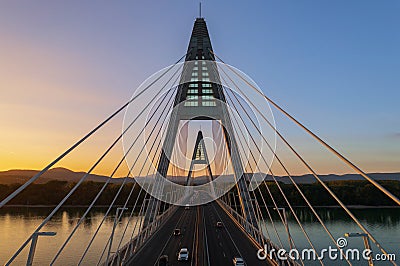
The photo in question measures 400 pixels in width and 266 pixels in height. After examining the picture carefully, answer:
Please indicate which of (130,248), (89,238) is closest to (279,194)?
(89,238)

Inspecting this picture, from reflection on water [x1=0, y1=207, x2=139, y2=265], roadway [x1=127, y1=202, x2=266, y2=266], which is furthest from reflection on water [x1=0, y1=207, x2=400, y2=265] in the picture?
roadway [x1=127, y1=202, x2=266, y2=266]

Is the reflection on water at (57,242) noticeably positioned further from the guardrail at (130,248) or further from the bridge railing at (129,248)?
the bridge railing at (129,248)

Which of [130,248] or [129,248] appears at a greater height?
[130,248]

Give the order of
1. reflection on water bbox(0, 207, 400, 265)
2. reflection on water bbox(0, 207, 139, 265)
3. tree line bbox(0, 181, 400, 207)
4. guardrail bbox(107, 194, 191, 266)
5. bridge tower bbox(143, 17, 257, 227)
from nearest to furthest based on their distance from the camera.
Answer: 1. guardrail bbox(107, 194, 191, 266)
2. bridge tower bbox(143, 17, 257, 227)
3. reflection on water bbox(0, 207, 139, 265)
4. reflection on water bbox(0, 207, 400, 265)
5. tree line bbox(0, 181, 400, 207)

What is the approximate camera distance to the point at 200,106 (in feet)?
112

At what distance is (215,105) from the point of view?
3303 cm

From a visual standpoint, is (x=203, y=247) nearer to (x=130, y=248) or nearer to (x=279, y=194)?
(x=130, y=248)

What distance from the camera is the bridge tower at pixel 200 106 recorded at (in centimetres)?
2925

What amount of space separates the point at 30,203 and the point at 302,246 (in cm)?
9193

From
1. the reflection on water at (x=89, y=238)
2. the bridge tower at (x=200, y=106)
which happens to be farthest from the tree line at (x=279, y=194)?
the bridge tower at (x=200, y=106)

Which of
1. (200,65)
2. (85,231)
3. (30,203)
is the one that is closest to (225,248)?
(200,65)

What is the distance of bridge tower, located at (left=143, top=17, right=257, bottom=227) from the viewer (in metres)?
29.2

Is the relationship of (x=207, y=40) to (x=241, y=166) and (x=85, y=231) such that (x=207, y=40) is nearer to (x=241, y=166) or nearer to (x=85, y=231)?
(x=241, y=166)

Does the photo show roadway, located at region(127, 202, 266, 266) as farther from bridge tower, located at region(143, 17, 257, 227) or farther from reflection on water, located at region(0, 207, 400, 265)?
reflection on water, located at region(0, 207, 400, 265)
